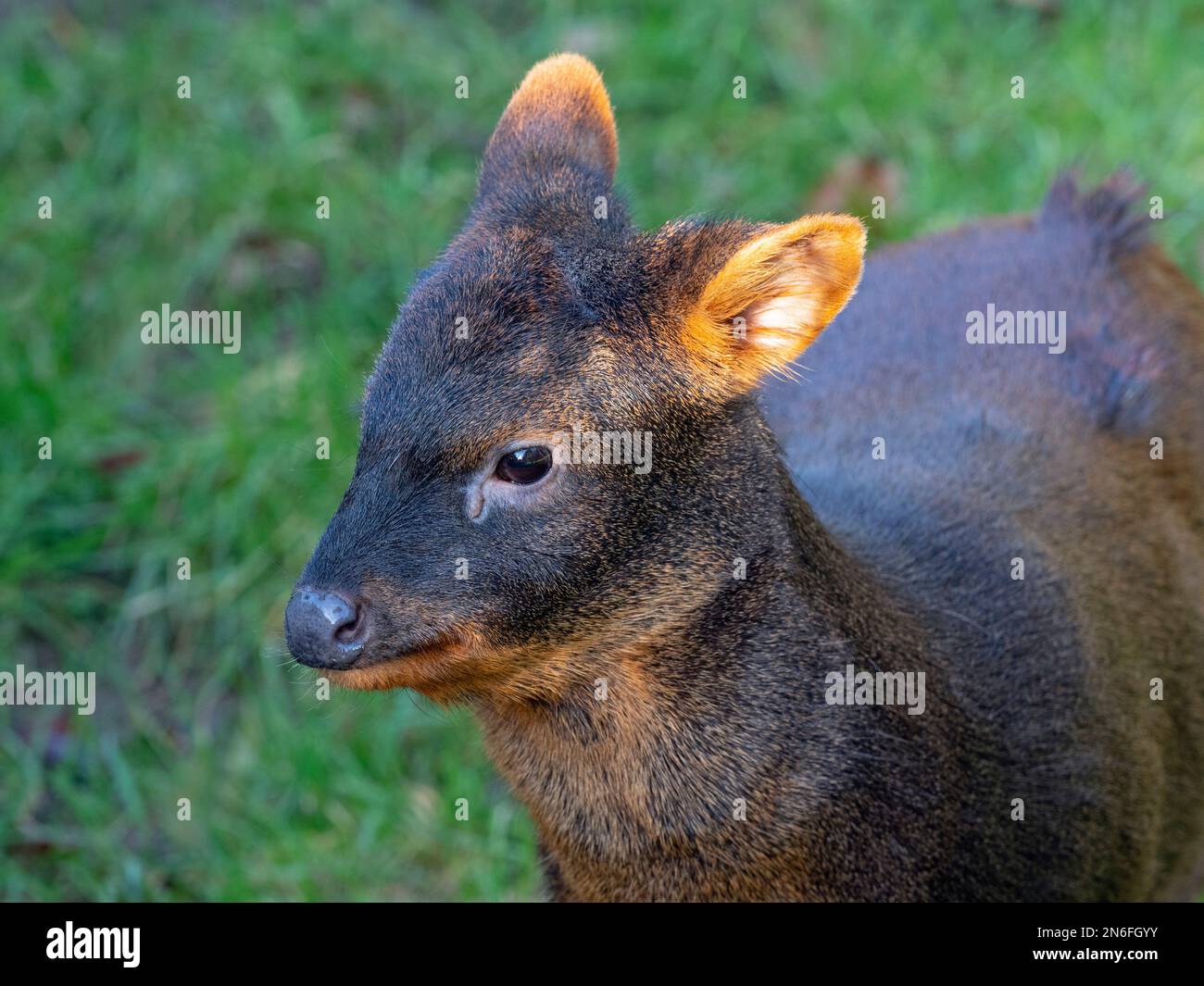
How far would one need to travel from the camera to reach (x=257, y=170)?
702 centimetres

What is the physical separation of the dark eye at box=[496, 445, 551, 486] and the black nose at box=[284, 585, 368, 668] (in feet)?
1.28

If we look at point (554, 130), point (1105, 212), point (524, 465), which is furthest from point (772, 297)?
point (1105, 212)

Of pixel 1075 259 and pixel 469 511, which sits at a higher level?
pixel 1075 259

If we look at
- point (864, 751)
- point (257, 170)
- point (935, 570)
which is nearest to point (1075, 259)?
point (935, 570)

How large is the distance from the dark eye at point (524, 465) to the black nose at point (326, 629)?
0.39m

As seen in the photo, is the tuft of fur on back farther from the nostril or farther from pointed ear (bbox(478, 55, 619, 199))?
the nostril

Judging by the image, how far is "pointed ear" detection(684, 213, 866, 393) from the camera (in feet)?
11.2

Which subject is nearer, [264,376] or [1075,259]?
[1075,259]

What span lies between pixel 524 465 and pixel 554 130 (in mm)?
1041

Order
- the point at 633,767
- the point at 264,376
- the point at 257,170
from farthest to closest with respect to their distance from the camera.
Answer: the point at 257,170 < the point at 264,376 < the point at 633,767

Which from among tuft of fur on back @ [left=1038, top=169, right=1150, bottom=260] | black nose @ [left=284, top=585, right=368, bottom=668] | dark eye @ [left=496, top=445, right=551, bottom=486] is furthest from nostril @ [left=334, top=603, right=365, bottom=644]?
tuft of fur on back @ [left=1038, top=169, right=1150, bottom=260]

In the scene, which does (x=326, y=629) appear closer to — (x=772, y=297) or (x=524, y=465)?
(x=524, y=465)
